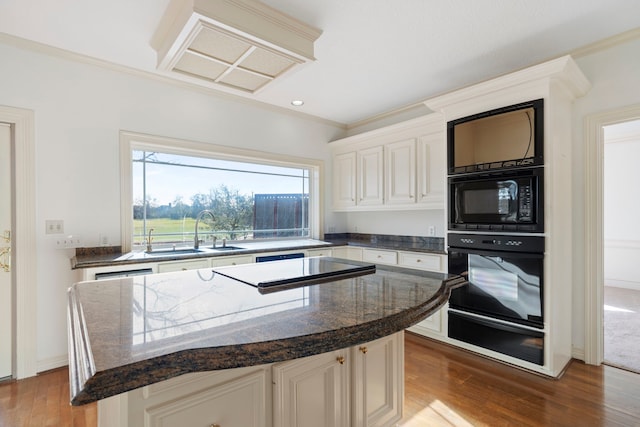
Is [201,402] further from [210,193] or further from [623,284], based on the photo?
[623,284]

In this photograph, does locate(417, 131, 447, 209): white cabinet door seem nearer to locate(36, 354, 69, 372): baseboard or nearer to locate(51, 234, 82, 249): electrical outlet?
locate(51, 234, 82, 249): electrical outlet

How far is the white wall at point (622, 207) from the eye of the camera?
16.8 ft

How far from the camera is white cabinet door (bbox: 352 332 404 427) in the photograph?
1.25 m

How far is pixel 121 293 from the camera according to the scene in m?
1.28

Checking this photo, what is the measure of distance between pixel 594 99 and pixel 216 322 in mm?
3369

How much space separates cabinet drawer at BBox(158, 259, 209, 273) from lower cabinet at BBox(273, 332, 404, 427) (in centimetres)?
205

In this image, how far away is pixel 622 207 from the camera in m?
5.29

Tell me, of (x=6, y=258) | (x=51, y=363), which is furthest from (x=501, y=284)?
(x=6, y=258)

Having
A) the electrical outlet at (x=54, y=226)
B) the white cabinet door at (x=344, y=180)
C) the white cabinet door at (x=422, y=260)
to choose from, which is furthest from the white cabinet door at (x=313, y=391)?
the white cabinet door at (x=344, y=180)

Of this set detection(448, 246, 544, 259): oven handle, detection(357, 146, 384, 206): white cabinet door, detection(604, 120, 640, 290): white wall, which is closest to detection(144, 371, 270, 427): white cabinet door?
detection(448, 246, 544, 259): oven handle

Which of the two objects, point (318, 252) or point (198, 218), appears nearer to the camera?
point (198, 218)

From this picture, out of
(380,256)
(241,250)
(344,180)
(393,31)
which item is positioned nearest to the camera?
(393,31)

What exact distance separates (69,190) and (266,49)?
2.07 meters

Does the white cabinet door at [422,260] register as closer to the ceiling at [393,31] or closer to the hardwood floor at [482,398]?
the hardwood floor at [482,398]
